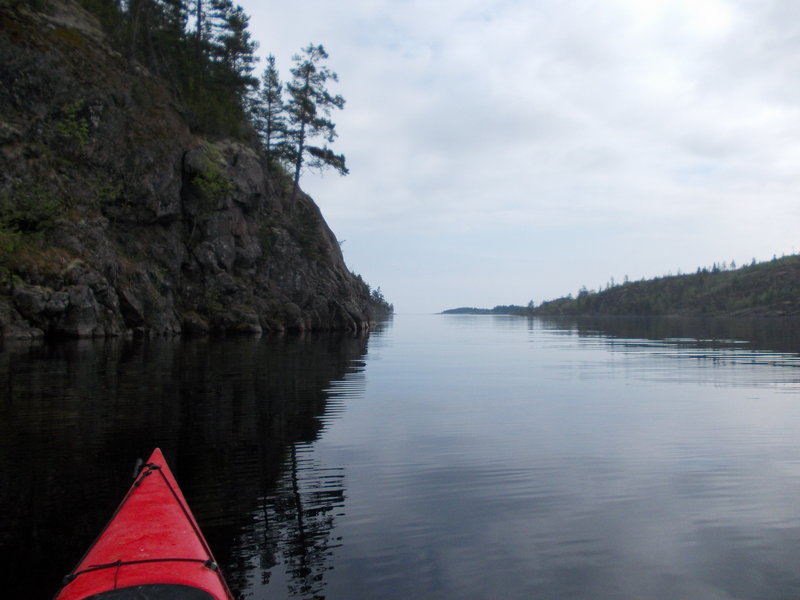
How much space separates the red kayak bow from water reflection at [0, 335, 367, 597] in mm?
926

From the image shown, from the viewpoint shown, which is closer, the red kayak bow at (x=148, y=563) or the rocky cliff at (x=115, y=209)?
the red kayak bow at (x=148, y=563)

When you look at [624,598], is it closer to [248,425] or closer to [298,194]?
[248,425]

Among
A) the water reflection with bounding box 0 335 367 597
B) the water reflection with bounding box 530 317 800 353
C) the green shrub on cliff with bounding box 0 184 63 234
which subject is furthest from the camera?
the water reflection with bounding box 530 317 800 353

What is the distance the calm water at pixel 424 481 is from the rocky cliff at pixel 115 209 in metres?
17.2

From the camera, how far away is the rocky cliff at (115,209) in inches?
1396

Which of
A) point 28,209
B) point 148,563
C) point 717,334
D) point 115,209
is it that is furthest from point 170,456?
point 717,334

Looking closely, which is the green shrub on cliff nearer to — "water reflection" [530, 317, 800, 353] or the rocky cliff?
the rocky cliff

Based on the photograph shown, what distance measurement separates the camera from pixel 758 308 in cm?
17100

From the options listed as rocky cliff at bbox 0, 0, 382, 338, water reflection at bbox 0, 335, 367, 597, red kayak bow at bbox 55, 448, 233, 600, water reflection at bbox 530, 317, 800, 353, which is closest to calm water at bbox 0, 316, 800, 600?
water reflection at bbox 0, 335, 367, 597

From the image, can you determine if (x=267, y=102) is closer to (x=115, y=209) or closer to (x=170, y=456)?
(x=115, y=209)

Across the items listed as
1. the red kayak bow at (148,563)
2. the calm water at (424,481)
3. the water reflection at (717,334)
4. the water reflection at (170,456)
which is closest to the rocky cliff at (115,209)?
the water reflection at (170,456)

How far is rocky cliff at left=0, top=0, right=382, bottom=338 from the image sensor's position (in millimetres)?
35469

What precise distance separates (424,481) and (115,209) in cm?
4088

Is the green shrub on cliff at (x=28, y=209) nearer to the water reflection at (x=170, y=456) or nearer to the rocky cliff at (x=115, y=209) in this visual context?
the rocky cliff at (x=115, y=209)
